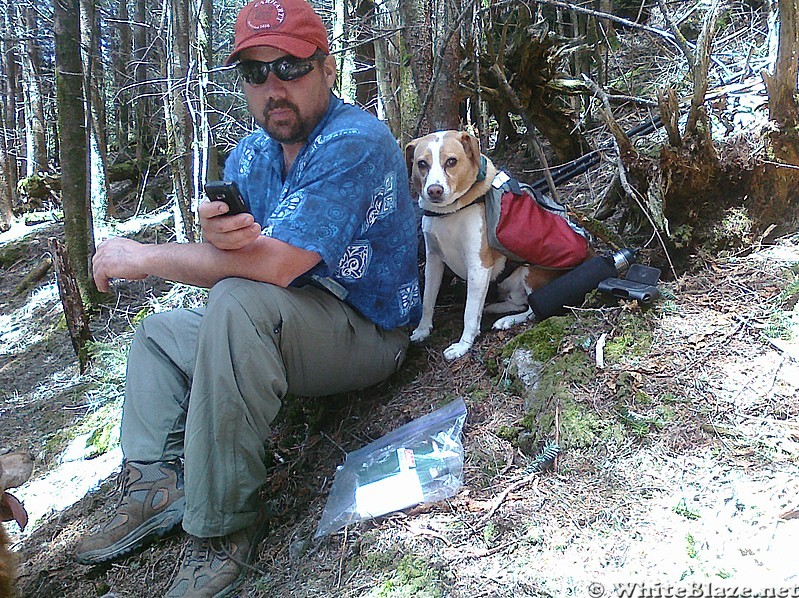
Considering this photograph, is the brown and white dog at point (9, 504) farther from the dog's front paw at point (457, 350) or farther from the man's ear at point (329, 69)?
the man's ear at point (329, 69)

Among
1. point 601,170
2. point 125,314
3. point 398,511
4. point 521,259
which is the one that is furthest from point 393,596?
point 125,314

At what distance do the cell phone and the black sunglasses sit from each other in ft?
2.24

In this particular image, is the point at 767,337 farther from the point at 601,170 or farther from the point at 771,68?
the point at 601,170

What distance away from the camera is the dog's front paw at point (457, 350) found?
3.24m

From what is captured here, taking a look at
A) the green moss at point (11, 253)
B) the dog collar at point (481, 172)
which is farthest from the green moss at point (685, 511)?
the green moss at point (11, 253)

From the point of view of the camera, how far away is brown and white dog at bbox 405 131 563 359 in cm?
321

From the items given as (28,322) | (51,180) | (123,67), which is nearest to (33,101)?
(51,180)

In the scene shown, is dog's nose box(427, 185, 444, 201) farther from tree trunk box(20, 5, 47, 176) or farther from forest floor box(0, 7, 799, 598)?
tree trunk box(20, 5, 47, 176)

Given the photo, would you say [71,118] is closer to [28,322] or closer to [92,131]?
[92,131]

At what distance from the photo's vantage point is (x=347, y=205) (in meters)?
2.51

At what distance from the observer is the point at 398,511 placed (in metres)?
2.29

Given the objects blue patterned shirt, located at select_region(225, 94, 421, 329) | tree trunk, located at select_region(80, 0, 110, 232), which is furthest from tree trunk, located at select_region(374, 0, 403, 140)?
tree trunk, located at select_region(80, 0, 110, 232)

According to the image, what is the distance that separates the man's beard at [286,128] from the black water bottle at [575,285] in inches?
57.6

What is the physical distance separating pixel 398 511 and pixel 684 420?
3.73 ft
